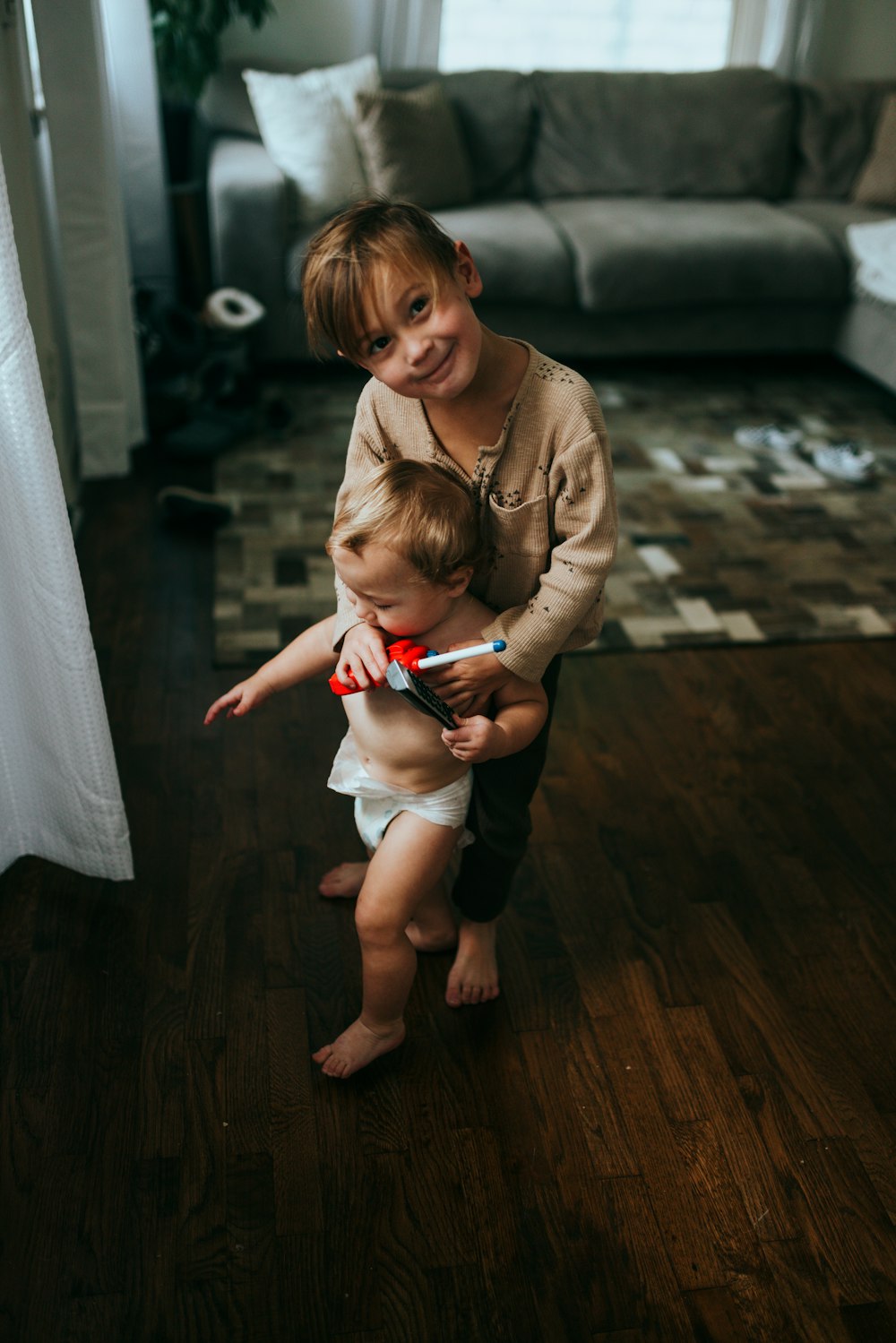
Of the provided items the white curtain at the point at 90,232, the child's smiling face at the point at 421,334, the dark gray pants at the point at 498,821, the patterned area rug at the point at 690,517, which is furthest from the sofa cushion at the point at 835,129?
the child's smiling face at the point at 421,334

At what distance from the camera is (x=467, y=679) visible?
1153 millimetres

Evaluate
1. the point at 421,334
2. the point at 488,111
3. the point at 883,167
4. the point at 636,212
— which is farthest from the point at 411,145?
the point at 421,334

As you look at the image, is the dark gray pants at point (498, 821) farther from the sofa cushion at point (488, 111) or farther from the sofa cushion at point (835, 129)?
the sofa cushion at point (835, 129)

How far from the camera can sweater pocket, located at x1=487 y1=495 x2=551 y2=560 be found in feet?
3.75

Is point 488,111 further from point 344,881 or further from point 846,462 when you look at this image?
point 344,881

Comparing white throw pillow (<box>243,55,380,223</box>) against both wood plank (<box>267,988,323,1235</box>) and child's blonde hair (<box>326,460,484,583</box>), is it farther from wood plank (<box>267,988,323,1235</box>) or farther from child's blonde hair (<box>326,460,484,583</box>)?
wood plank (<box>267,988,323,1235</box>)

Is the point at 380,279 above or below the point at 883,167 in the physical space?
above

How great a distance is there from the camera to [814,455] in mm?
3074

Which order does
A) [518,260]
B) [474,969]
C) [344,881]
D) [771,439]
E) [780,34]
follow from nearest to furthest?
[474,969] < [344,881] < [771,439] < [518,260] < [780,34]

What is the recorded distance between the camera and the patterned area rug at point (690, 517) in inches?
91.4

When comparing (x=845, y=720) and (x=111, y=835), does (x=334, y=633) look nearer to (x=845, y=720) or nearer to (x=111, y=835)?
(x=111, y=835)

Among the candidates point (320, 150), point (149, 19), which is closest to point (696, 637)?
point (320, 150)

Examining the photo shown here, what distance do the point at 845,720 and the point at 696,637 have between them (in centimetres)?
37

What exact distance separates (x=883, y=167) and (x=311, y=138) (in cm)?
199
